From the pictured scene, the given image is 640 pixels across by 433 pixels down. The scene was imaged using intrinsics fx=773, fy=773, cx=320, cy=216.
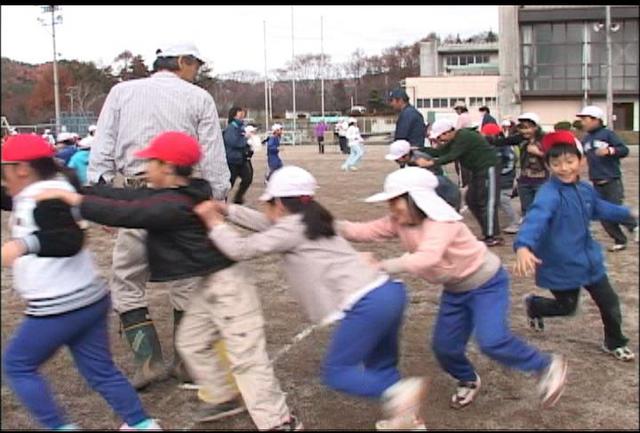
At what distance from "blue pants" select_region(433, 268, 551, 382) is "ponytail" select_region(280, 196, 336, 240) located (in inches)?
27.8

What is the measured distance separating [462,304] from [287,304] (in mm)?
2124

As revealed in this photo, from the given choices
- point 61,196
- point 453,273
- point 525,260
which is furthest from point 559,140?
point 61,196

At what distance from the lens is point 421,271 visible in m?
3.01

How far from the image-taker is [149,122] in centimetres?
350

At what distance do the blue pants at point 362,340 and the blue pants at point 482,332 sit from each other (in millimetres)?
404

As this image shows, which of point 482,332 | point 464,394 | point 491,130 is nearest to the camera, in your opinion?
point 482,332

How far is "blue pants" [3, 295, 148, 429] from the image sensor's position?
255cm

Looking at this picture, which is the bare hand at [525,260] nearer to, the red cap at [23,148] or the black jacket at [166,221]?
the black jacket at [166,221]

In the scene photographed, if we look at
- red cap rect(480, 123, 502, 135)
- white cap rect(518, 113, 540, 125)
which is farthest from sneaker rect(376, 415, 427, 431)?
red cap rect(480, 123, 502, 135)

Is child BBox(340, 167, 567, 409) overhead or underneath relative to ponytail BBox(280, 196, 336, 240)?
underneath

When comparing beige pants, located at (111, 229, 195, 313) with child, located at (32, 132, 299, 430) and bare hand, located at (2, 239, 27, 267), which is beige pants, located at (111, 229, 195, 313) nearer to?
child, located at (32, 132, 299, 430)

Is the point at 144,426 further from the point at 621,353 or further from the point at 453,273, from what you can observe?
the point at 621,353

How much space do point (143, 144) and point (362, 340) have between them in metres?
1.39

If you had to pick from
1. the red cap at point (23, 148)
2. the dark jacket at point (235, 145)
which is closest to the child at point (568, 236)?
the red cap at point (23, 148)
